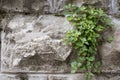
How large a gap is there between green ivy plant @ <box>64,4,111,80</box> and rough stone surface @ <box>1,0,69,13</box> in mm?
63

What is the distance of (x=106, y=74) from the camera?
1565mm

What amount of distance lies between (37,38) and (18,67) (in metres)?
0.20

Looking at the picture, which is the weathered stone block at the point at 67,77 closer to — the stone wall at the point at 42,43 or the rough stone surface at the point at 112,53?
the stone wall at the point at 42,43

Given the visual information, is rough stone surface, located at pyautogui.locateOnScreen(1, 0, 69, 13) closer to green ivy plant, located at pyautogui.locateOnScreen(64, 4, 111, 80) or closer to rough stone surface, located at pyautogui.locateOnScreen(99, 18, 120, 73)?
green ivy plant, located at pyautogui.locateOnScreen(64, 4, 111, 80)

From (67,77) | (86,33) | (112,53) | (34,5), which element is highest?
(34,5)

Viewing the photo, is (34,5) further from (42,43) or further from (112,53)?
(112,53)

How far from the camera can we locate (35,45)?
1.48 meters

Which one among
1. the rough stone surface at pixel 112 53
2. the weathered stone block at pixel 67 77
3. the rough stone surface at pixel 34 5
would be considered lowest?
the weathered stone block at pixel 67 77

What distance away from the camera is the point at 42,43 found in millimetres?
1484

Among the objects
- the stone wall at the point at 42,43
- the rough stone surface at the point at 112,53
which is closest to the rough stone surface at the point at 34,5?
the stone wall at the point at 42,43

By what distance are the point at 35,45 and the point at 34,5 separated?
24 cm

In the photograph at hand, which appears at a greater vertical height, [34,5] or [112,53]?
[34,5]

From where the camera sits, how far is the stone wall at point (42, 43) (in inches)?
58.7

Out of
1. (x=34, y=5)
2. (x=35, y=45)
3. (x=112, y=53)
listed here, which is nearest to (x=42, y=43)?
(x=35, y=45)
